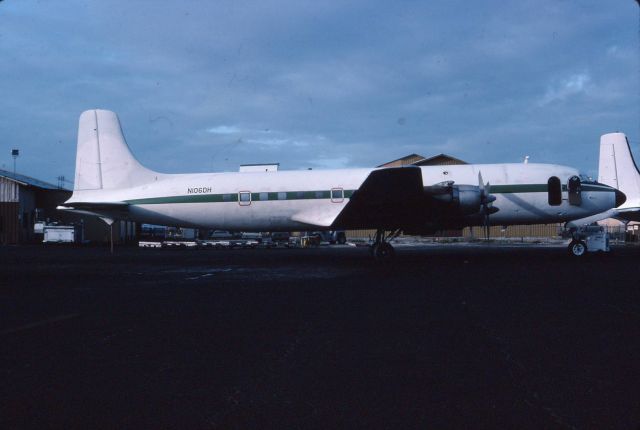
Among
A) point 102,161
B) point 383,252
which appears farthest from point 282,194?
point 102,161

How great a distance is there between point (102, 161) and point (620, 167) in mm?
29843

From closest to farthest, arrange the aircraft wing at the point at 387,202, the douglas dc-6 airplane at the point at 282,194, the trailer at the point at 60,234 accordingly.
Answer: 1. the aircraft wing at the point at 387,202
2. the douglas dc-6 airplane at the point at 282,194
3. the trailer at the point at 60,234

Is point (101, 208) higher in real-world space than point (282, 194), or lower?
lower

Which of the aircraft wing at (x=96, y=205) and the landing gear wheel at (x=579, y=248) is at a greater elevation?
the aircraft wing at (x=96, y=205)

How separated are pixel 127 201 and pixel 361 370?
16871 mm

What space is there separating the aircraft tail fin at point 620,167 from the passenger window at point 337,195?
20.6m

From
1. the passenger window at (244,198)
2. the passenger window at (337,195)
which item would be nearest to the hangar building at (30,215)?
the passenger window at (244,198)

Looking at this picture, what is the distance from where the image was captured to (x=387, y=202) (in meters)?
15.8

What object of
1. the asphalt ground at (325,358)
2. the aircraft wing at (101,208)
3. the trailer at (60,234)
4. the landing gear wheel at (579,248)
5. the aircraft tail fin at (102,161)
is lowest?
the asphalt ground at (325,358)

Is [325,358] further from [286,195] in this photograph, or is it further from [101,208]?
[101,208]

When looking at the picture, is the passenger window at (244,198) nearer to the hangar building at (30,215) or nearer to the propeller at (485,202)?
the propeller at (485,202)

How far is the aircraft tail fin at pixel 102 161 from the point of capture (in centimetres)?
1958

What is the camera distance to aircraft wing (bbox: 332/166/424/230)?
48.3 feet

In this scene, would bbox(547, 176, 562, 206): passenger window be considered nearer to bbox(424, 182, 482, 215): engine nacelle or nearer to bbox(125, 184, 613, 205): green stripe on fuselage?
bbox(125, 184, 613, 205): green stripe on fuselage
